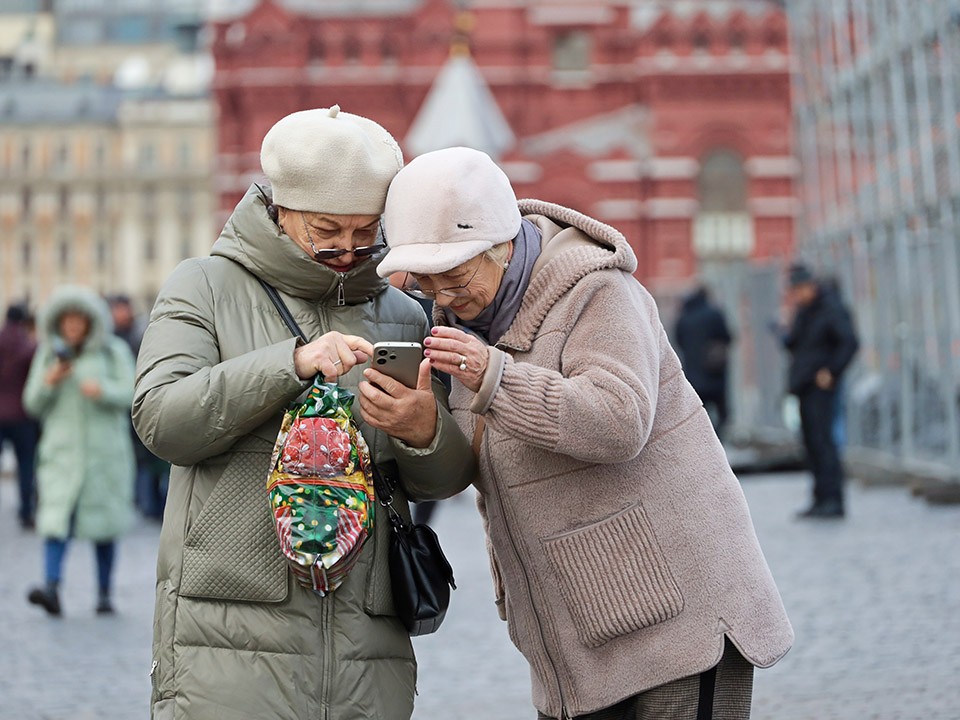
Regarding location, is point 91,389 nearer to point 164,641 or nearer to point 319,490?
point 164,641

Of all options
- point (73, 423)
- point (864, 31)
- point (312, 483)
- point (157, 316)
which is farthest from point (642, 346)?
point (864, 31)

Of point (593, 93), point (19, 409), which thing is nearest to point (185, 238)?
point (593, 93)

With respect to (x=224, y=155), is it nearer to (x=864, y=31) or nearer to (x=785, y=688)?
(x=864, y=31)

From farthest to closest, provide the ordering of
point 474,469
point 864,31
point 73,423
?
point 864,31 → point 73,423 → point 474,469

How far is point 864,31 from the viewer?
55.2 feet

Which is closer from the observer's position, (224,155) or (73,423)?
(73,423)

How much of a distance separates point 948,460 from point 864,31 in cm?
523

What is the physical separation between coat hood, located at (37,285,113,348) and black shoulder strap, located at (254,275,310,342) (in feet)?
19.9

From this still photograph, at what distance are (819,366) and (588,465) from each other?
28.8 ft

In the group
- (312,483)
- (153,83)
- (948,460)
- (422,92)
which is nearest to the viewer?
(312,483)

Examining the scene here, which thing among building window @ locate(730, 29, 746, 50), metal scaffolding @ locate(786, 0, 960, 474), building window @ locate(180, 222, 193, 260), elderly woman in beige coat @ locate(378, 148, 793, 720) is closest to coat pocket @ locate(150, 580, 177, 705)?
elderly woman in beige coat @ locate(378, 148, 793, 720)

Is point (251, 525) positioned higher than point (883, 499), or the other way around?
point (251, 525)

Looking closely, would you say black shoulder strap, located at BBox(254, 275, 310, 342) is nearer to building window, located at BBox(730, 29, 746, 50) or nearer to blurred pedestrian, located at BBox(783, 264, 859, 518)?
Result: blurred pedestrian, located at BBox(783, 264, 859, 518)

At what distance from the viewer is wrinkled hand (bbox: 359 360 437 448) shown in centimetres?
304
